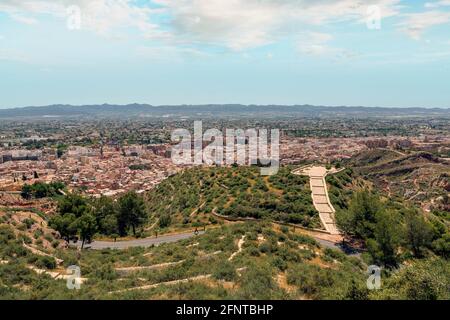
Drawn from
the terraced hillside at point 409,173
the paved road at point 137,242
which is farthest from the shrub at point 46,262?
the terraced hillside at point 409,173

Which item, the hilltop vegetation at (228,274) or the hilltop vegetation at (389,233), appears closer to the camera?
the hilltop vegetation at (228,274)

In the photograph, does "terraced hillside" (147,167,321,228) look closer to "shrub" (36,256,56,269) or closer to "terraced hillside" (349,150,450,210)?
"shrub" (36,256,56,269)

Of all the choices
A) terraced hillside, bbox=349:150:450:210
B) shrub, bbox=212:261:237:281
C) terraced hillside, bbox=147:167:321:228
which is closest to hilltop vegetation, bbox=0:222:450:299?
shrub, bbox=212:261:237:281

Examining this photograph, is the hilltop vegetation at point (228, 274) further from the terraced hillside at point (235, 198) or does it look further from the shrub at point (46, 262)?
the terraced hillside at point (235, 198)

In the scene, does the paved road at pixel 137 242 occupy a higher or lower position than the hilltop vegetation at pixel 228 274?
lower

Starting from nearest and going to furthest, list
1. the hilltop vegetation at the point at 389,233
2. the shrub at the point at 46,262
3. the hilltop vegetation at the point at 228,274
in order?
the hilltop vegetation at the point at 228,274, the shrub at the point at 46,262, the hilltop vegetation at the point at 389,233
